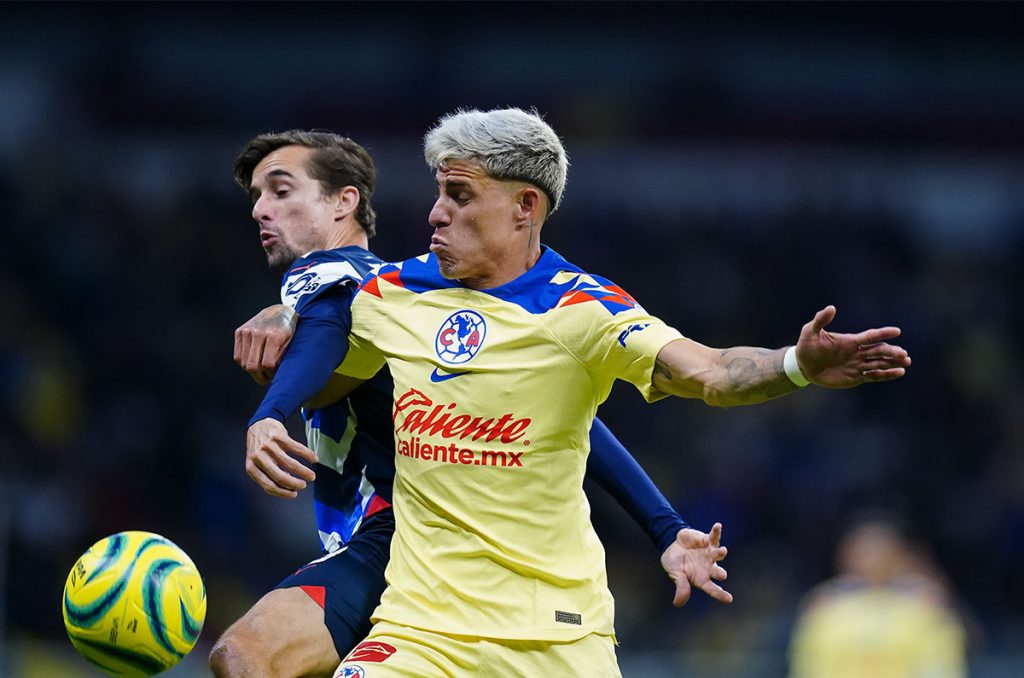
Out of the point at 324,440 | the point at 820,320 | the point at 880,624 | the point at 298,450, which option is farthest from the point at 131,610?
the point at 880,624

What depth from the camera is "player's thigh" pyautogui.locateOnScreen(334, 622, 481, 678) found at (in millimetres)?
4051

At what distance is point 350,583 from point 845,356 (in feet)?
5.68

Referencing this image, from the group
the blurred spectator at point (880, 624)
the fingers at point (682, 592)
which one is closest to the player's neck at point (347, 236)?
the fingers at point (682, 592)

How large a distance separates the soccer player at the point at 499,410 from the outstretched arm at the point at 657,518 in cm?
25

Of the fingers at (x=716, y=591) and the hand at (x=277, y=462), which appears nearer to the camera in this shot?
the hand at (x=277, y=462)

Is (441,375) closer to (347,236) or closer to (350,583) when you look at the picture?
(350,583)

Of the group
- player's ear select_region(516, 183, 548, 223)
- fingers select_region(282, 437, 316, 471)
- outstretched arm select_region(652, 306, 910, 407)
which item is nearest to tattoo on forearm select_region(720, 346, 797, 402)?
outstretched arm select_region(652, 306, 910, 407)

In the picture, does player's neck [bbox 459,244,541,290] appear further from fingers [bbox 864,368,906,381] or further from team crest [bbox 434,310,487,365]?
fingers [bbox 864,368,906,381]

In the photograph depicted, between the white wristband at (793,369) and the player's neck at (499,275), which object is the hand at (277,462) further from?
the white wristband at (793,369)

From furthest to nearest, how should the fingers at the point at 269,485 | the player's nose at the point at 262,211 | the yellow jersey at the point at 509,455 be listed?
the player's nose at the point at 262,211 < the yellow jersey at the point at 509,455 < the fingers at the point at 269,485

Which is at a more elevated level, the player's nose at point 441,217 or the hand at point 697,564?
the player's nose at point 441,217

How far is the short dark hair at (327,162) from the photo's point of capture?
5.15m

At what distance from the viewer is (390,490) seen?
4719 mm

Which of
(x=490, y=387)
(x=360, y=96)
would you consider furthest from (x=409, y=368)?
(x=360, y=96)
